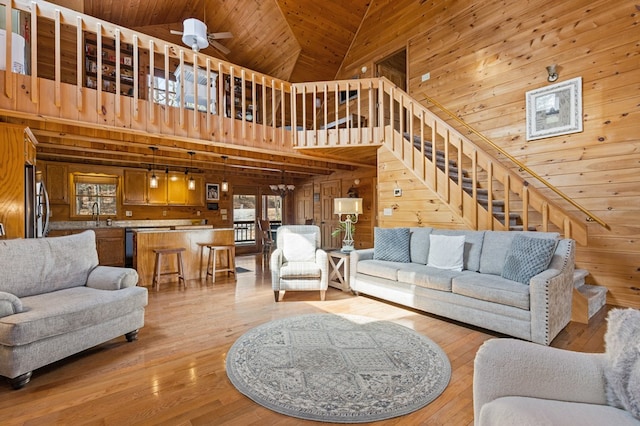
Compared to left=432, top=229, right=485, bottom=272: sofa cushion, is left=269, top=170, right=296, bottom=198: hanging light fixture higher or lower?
higher

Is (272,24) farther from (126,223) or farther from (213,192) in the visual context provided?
(126,223)

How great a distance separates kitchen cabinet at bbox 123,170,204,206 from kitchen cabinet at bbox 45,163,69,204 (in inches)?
42.4

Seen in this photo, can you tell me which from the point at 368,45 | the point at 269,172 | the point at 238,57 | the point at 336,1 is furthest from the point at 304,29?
the point at 269,172

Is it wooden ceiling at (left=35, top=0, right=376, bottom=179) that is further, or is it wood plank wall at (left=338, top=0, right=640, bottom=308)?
wooden ceiling at (left=35, top=0, right=376, bottom=179)

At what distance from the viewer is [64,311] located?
2.20 metres

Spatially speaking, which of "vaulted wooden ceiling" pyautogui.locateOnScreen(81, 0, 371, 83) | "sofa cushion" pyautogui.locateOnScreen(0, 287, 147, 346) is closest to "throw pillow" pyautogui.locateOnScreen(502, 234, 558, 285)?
"sofa cushion" pyautogui.locateOnScreen(0, 287, 147, 346)

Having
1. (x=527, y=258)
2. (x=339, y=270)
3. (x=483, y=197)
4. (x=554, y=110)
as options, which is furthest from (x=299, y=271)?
(x=554, y=110)

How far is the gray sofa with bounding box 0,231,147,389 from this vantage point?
6.56 feet

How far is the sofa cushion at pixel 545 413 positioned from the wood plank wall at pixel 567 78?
12.3ft

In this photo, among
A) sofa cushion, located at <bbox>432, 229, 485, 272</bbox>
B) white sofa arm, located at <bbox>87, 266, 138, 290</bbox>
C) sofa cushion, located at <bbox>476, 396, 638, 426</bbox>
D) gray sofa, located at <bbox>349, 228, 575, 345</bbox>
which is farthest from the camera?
sofa cushion, located at <bbox>432, 229, 485, 272</bbox>

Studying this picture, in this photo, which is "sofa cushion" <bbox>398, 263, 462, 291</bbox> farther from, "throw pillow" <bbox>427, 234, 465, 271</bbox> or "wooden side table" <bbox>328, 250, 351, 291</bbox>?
"wooden side table" <bbox>328, 250, 351, 291</bbox>

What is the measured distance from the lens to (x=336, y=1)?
6.79 m

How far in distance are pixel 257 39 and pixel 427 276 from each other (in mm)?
7155

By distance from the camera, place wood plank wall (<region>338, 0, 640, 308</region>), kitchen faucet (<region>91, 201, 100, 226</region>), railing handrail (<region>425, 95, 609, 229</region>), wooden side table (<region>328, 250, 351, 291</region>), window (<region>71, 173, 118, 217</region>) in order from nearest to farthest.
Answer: wood plank wall (<region>338, 0, 640, 308</region>)
railing handrail (<region>425, 95, 609, 229</region>)
wooden side table (<region>328, 250, 351, 291</region>)
window (<region>71, 173, 118, 217</region>)
kitchen faucet (<region>91, 201, 100, 226</region>)
